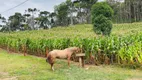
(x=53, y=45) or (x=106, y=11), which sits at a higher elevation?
(x=106, y=11)

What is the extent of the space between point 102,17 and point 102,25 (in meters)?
0.86

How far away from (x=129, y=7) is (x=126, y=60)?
51721mm

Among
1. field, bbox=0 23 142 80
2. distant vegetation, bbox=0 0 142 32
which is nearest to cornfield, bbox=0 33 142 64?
field, bbox=0 23 142 80

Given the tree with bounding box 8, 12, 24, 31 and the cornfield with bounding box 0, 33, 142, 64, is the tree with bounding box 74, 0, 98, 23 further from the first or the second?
the cornfield with bounding box 0, 33, 142, 64

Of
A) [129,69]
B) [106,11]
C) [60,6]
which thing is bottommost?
[129,69]

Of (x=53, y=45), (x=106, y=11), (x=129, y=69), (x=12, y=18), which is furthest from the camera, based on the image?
(x=12, y=18)

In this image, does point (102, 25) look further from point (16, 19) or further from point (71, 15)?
point (16, 19)

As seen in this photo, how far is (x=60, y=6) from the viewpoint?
63125 mm

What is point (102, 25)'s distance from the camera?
23094 millimetres

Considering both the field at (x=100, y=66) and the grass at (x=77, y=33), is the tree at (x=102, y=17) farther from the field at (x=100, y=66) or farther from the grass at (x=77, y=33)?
the field at (x=100, y=66)

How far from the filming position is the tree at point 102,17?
2286 cm

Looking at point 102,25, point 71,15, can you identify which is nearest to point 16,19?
Answer: point 71,15

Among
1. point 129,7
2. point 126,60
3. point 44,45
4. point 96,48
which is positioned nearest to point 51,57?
point 96,48

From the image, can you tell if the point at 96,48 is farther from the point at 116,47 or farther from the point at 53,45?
the point at 53,45
